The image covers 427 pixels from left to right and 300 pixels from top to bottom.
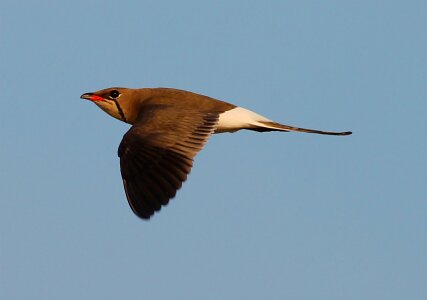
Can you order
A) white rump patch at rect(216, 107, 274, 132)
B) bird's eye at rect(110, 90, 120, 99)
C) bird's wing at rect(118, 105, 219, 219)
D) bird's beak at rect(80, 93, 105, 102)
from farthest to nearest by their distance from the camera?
bird's beak at rect(80, 93, 105, 102) → bird's eye at rect(110, 90, 120, 99) → white rump patch at rect(216, 107, 274, 132) → bird's wing at rect(118, 105, 219, 219)

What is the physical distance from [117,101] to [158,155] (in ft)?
8.81

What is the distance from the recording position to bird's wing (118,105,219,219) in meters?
11.7

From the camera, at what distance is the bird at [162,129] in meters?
11.8

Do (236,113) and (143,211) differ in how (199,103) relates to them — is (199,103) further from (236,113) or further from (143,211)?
(143,211)

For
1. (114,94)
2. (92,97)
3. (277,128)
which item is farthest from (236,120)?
(92,97)

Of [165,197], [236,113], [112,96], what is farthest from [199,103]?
[165,197]

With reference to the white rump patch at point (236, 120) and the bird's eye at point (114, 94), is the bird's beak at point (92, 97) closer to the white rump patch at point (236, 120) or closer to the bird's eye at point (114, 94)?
the bird's eye at point (114, 94)

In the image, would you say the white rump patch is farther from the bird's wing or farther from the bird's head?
the bird's head

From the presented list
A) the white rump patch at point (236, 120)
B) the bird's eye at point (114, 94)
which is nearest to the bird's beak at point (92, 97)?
the bird's eye at point (114, 94)

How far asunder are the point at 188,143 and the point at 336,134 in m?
2.31

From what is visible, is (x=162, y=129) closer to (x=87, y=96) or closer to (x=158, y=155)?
(x=158, y=155)

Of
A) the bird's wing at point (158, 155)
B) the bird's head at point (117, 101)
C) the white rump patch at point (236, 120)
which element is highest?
the bird's head at point (117, 101)

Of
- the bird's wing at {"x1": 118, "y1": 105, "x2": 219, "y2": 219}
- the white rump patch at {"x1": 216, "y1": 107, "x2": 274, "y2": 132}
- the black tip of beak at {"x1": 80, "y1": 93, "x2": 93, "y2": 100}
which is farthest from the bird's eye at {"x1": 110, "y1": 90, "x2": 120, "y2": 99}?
the bird's wing at {"x1": 118, "y1": 105, "x2": 219, "y2": 219}

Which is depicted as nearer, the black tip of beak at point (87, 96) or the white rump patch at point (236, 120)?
the white rump patch at point (236, 120)
